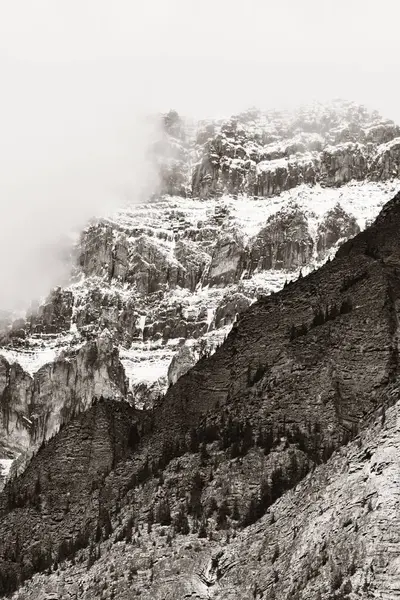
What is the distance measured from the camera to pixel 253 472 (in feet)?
260

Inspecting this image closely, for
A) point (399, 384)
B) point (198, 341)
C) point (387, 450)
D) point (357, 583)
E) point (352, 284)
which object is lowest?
point (357, 583)

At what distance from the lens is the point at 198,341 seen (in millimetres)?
188875

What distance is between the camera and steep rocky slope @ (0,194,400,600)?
62562mm

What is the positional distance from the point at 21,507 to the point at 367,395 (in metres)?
24.7

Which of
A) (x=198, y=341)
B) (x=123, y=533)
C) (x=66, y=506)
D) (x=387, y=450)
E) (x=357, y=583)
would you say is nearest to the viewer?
(x=357, y=583)

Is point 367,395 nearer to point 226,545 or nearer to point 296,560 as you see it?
point 226,545

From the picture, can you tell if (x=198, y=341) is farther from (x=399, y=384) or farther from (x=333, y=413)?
(x=399, y=384)

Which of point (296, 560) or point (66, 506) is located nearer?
point (296, 560)

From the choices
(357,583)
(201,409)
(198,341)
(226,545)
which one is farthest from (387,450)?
(198,341)

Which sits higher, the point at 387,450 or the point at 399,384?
the point at 399,384

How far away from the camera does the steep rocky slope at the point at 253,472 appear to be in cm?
6256

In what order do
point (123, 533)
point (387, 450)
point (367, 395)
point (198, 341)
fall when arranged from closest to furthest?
point (387, 450)
point (123, 533)
point (367, 395)
point (198, 341)

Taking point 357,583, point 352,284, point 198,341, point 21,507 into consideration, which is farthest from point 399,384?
point 198,341

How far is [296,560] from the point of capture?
6400cm
